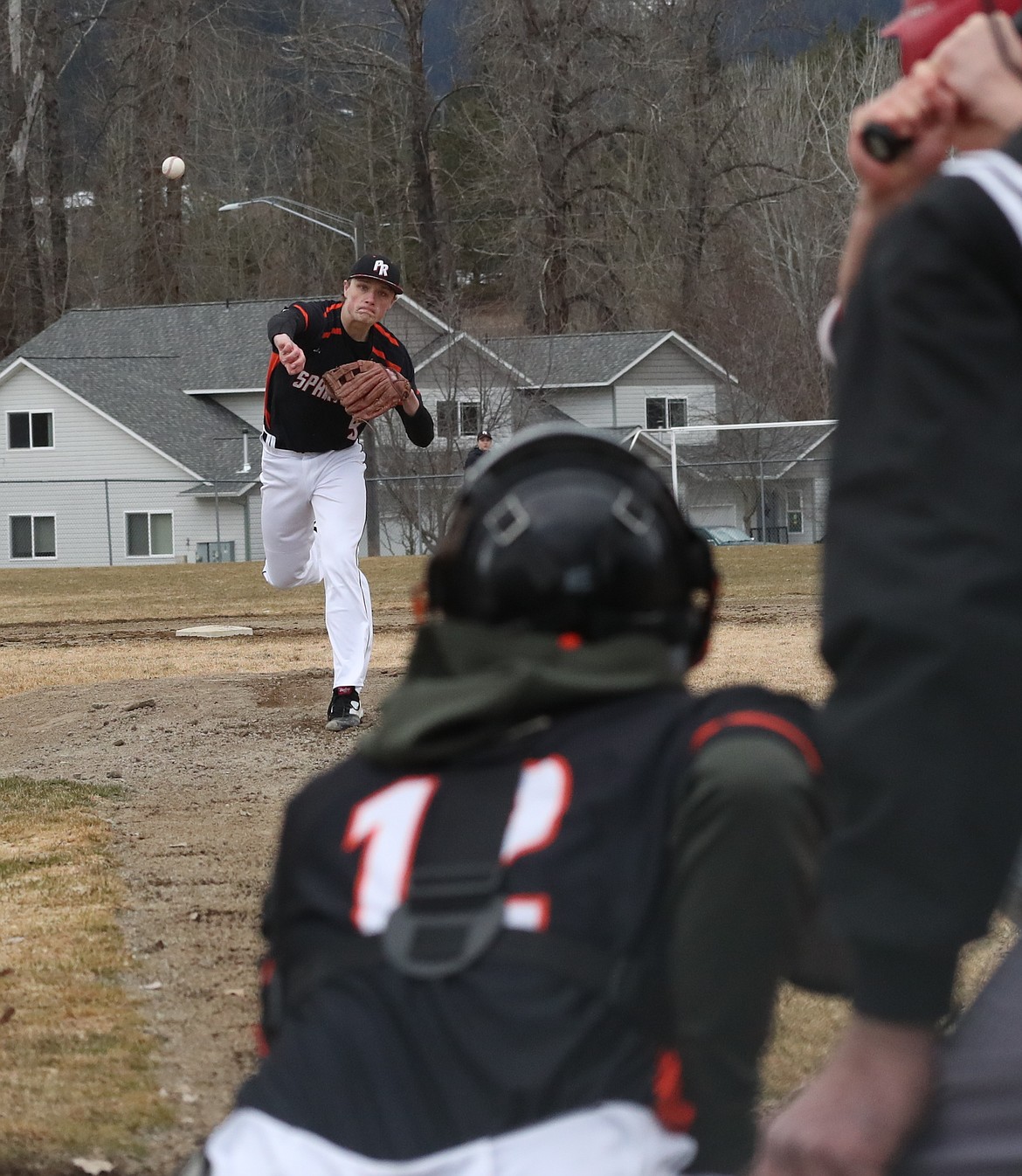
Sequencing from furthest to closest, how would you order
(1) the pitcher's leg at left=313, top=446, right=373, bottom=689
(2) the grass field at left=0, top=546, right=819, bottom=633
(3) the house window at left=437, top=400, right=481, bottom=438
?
1. (3) the house window at left=437, top=400, right=481, bottom=438
2. (2) the grass field at left=0, top=546, right=819, bottom=633
3. (1) the pitcher's leg at left=313, top=446, right=373, bottom=689

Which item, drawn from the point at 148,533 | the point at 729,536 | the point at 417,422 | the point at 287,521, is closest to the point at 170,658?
the point at 287,521

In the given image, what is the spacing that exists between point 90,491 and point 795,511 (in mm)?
20315

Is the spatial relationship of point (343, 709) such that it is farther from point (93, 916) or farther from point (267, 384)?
point (93, 916)

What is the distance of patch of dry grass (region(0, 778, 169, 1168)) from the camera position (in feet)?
10.0

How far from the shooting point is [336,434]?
305 inches

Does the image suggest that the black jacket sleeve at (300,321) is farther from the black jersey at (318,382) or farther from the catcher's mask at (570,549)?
the catcher's mask at (570,549)

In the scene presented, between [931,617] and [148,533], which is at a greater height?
[931,617]

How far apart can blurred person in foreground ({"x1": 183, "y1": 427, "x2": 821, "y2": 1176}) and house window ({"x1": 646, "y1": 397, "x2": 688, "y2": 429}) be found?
46.9 m

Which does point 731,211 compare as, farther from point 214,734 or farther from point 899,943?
point 899,943

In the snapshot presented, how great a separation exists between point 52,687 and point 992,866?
30.8 ft

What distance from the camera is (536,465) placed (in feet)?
6.11

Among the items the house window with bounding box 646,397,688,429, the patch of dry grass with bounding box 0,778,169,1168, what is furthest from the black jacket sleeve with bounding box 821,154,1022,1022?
the house window with bounding box 646,397,688,429

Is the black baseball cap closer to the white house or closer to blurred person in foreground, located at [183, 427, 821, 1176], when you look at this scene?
blurred person in foreground, located at [183, 427, 821, 1176]

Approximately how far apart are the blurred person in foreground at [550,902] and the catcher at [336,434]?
18.7 feet
